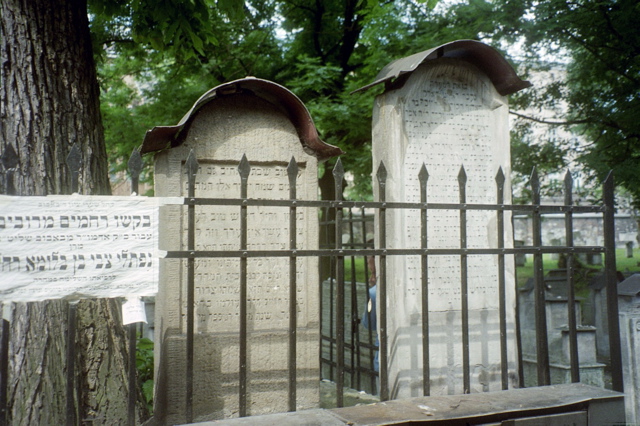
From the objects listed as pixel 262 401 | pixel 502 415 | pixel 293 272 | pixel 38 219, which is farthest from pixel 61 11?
pixel 502 415

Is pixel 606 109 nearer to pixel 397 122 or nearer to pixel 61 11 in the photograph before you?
pixel 397 122

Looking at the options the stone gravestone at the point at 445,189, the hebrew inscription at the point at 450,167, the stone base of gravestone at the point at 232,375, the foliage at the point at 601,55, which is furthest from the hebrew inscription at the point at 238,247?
the foliage at the point at 601,55

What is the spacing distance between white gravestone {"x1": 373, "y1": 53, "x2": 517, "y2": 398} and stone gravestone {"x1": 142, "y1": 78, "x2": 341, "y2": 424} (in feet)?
2.11

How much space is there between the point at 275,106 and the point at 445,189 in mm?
1602

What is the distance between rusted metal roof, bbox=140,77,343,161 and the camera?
13.3 feet

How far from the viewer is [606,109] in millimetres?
9672

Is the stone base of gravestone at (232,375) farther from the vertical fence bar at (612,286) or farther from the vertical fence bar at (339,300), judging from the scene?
the vertical fence bar at (612,286)

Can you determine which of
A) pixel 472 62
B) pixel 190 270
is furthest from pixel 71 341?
pixel 472 62

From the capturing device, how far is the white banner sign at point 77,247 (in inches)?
104

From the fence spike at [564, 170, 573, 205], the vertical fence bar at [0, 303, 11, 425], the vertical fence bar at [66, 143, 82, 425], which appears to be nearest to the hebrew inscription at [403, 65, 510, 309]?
the fence spike at [564, 170, 573, 205]

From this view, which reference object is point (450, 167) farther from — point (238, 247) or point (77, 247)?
point (77, 247)

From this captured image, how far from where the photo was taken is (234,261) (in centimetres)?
418

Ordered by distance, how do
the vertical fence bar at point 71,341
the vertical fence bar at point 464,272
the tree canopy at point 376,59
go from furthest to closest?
the tree canopy at point 376,59 < the vertical fence bar at point 464,272 < the vertical fence bar at point 71,341

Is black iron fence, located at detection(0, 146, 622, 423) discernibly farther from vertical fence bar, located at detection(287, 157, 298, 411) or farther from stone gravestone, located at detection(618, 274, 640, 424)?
stone gravestone, located at detection(618, 274, 640, 424)
